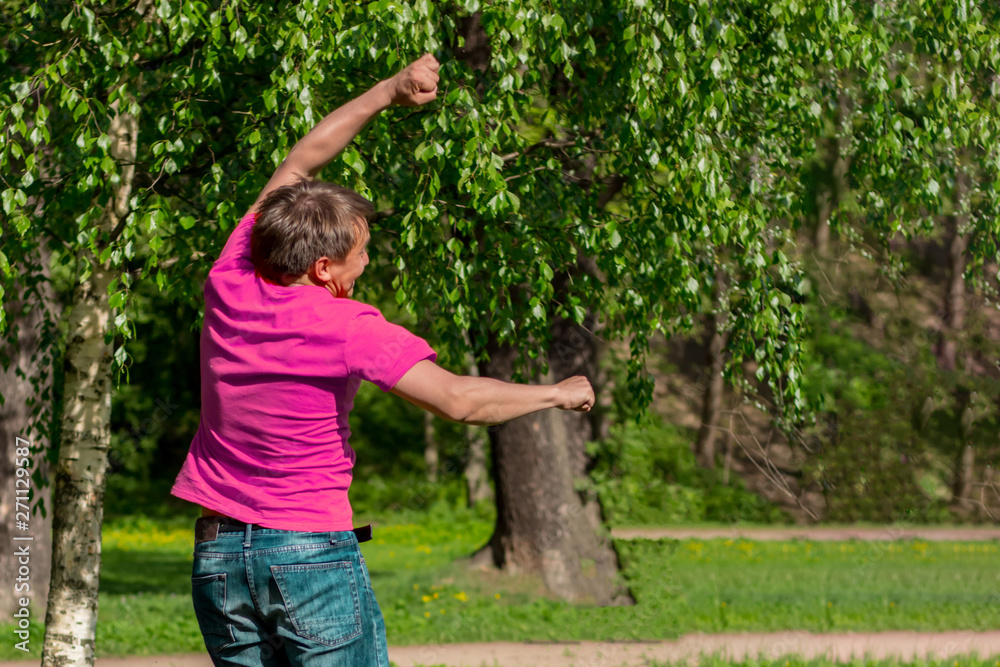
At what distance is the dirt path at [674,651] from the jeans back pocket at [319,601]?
4.99 meters

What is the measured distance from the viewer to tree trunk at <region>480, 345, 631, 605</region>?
30.5 feet

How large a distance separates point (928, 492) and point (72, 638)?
62.2ft

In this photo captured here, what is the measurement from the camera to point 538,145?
18.9ft

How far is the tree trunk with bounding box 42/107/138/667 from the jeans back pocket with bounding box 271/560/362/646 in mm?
3239

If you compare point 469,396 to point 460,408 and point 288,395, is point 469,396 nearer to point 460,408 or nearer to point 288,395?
point 460,408

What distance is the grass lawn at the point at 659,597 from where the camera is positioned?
809cm

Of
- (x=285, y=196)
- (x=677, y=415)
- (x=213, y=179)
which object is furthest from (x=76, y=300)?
(x=677, y=415)

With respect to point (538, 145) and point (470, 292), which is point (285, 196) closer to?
point (470, 292)

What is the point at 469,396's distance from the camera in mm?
2016

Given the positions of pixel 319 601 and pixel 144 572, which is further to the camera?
pixel 144 572

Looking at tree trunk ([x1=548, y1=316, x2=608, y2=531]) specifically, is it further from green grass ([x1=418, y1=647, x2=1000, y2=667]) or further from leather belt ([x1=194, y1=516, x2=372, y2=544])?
leather belt ([x1=194, y1=516, x2=372, y2=544])

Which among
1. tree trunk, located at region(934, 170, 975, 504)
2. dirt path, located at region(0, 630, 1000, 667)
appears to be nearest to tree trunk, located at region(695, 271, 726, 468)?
tree trunk, located at region(934, 170, 975, 504)

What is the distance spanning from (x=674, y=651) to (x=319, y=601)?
583 cm

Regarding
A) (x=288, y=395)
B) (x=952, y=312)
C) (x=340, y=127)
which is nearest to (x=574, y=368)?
(x=340, y=127)
